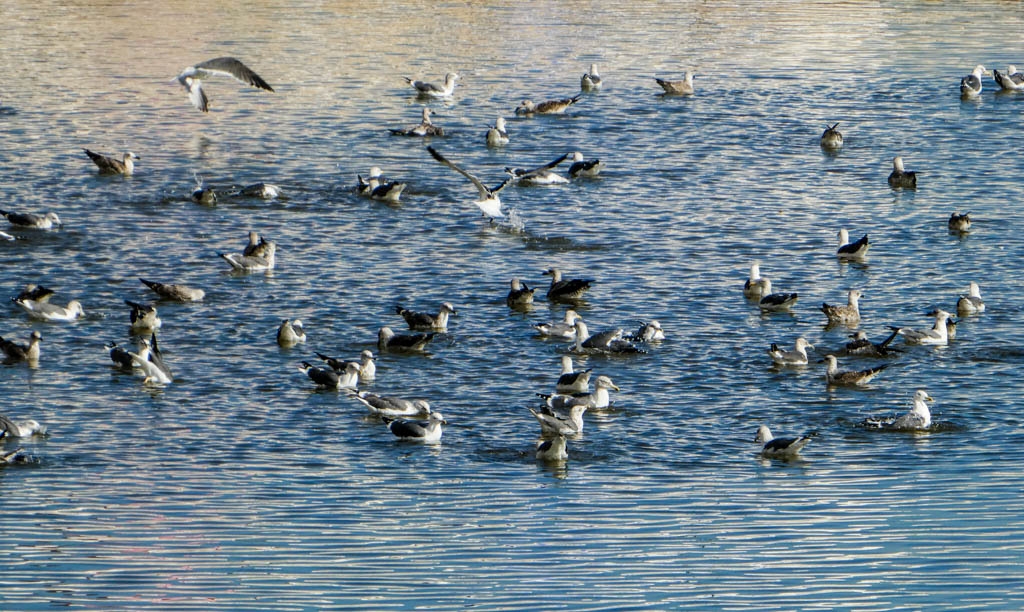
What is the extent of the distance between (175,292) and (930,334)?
36.4 ft

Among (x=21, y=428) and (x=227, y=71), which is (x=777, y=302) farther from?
(x=21, y=428)

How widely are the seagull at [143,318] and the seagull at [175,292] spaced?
1.44 m

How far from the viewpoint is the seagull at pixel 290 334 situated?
2308 centimetres

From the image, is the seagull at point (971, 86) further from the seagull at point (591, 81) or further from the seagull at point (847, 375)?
the seagull at point (847, 375)

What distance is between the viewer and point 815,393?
21.2 m

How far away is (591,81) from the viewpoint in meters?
45.5

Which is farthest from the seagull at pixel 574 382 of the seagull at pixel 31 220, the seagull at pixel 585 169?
the seagull at pixel 585 169

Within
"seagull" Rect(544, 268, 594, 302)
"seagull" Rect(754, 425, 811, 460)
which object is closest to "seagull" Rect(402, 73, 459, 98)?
"seagull" Rect(544, 268, 594, 302)

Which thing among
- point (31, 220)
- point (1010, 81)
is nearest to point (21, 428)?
point (31, 220)

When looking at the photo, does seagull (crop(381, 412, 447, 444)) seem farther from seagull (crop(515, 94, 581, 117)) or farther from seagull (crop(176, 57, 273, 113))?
seagull (crop(515, 94, 581, 117))

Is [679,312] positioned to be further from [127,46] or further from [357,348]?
[127,46]

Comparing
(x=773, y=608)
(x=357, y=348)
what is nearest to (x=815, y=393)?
(x=357, y=348)

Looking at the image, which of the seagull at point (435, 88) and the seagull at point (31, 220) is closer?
the seagull at point (31, 220)

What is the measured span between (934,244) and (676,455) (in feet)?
42.9
